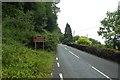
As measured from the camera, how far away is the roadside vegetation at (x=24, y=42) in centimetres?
1456

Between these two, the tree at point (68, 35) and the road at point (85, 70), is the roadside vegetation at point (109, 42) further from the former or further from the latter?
the tree at point (68, 35)

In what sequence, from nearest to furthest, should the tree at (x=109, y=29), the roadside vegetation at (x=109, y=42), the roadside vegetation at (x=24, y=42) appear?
the roadside vegetation at (x=24, y=42), the roadside vegetation at (x=109, y=42), the tree at (x=109, y=29)

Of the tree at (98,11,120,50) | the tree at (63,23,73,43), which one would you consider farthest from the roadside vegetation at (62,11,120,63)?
the tree at (63,23,73,43)

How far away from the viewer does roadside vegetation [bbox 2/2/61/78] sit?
573 inches

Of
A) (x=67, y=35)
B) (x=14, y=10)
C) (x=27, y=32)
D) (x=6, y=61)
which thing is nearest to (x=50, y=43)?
(x=27, y=32)

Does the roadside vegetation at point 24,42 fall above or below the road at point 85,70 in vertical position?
above

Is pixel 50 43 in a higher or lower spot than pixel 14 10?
lower

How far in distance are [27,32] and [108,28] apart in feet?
93.8

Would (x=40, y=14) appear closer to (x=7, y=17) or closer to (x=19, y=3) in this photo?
(x=19, y=3)

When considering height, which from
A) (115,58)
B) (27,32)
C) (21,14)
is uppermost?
(21,14)

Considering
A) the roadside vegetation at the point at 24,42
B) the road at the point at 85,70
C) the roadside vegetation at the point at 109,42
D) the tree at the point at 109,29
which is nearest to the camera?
the roadside vegetation at the point at 24,42

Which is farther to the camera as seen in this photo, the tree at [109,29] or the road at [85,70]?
the tree at [109,29]

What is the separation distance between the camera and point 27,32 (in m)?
30.3

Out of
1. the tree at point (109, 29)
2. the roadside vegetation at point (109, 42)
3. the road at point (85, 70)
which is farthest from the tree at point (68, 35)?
the road at point (85, 70)
